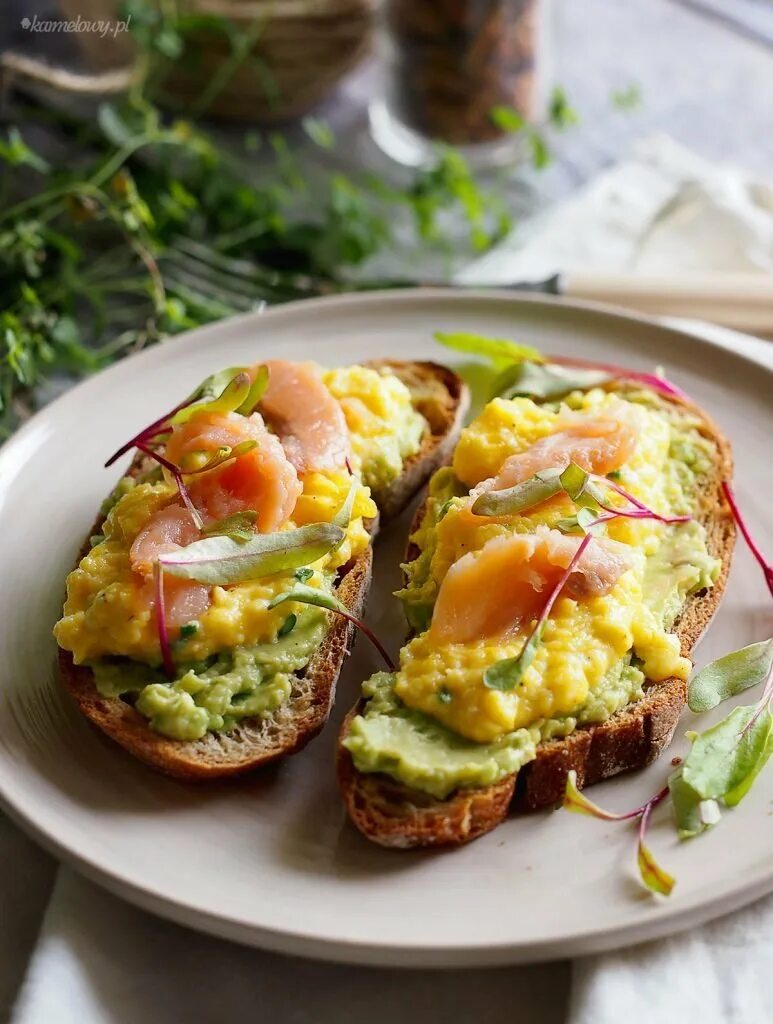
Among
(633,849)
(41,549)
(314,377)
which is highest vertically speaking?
(314,377)

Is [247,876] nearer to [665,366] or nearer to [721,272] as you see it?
[665,366]

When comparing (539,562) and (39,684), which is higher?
(539,562)

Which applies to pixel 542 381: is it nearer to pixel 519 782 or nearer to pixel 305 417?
pixel 305 417

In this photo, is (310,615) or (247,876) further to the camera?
(310,615)

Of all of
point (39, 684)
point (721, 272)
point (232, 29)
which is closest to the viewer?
point (39, 684)

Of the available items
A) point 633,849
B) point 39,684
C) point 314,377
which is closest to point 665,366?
point 314,377

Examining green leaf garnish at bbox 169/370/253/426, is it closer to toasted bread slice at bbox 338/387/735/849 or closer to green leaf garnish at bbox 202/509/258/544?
green leaf garnish at bbox 202/509/258/544

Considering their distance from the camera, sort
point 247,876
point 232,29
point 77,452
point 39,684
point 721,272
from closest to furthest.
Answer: point 247,876 < point 39,684 < point 77,452 < point 721,272 < point 232,29

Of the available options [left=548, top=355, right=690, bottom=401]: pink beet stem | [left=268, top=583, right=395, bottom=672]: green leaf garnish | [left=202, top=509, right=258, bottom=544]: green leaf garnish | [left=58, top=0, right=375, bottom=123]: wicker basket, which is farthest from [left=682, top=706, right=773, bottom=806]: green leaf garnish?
[left=58, top=0, right=375, bottom=123]: wicker basket
